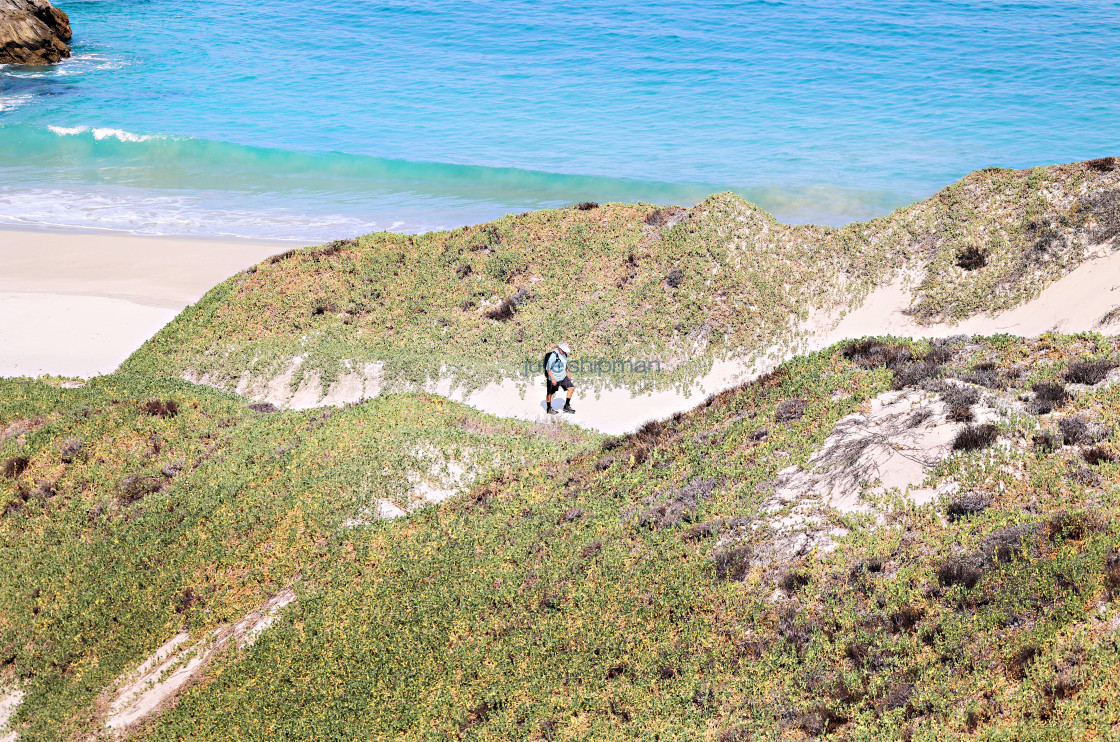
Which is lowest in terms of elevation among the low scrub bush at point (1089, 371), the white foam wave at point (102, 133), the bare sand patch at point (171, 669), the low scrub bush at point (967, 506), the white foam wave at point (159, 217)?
the bare sand patch at point (171, 669)

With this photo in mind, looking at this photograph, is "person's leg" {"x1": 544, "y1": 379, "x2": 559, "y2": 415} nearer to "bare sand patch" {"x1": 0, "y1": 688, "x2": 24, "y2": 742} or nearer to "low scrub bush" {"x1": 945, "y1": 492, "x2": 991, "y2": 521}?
"low scrub bush" {"x1": 945, "y1": 492, "x2": 991, "y2": 521}

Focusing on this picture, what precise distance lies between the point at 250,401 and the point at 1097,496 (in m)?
18.9

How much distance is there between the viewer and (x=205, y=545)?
44.7 ft

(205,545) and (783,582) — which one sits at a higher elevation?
(783,582)

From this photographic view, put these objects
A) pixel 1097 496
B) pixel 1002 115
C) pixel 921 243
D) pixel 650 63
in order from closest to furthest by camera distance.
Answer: pixel 1097 496 → pixel 921 243 → pixel 1002 115 → pixel 650 63

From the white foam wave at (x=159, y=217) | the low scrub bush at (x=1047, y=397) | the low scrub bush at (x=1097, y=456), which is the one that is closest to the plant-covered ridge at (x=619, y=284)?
the low scrub bush at (x=1047, y=397)

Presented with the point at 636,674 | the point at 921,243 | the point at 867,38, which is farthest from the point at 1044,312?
the point at 867,38

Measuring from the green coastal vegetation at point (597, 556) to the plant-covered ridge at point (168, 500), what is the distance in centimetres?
6

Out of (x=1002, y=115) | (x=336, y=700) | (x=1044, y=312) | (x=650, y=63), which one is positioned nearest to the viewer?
(x=336, y=700)

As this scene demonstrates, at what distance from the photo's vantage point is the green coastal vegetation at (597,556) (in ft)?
27.9

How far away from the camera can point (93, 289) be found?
31.6 m

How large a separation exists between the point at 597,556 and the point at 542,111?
4753cm

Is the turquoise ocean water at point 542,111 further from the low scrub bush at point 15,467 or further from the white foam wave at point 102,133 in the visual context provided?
the low scrub bush at point 15,467

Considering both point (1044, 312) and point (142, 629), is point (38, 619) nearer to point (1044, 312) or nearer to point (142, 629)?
point (142, 629)
